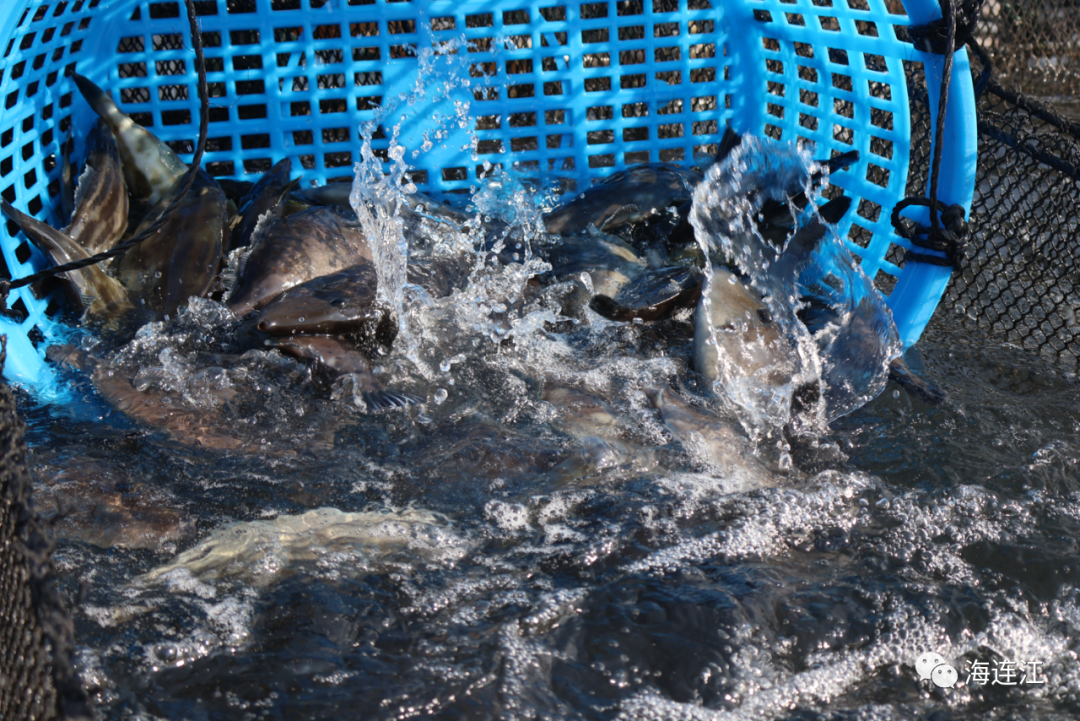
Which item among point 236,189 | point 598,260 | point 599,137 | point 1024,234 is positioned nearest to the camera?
point 598,260

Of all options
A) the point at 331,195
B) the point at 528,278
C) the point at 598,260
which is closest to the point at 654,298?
the point at 598,260

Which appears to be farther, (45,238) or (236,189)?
(236,189)

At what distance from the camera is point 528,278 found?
3535 millimetres

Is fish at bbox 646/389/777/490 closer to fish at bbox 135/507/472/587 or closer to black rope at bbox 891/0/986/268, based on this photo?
fish at bbox 135/507/472/587

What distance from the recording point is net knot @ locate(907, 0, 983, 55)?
9.45 ft

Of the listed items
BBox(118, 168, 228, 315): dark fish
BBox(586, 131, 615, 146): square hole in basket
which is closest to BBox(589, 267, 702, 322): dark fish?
BBox(118, 168, 228, 315): dark fish

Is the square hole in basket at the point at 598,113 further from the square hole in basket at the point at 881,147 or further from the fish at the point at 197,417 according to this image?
the fish at the point at 197,417

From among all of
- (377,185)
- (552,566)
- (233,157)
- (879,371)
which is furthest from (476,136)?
(552,566)

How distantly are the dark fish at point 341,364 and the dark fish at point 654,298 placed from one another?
898mm

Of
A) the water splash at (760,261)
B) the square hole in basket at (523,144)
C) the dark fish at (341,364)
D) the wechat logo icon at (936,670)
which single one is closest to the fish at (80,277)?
the dark fish at (341,364)

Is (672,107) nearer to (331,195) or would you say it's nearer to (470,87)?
(470,87)

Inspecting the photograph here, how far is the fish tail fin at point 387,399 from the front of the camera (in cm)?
286

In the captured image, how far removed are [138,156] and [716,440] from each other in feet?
9.28

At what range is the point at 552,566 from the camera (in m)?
2.10
